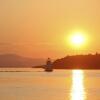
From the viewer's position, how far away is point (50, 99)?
181 feet

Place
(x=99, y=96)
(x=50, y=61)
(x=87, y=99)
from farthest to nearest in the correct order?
(x=50, y=61) < (x=99, y=96) < (x=87, y=99)

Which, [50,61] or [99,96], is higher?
[50,61]

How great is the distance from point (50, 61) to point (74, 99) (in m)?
107

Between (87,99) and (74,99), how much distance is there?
1544 millimetres

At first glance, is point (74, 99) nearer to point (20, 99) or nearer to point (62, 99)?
point (62, 99)

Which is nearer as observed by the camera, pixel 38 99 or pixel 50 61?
pixel 38 99

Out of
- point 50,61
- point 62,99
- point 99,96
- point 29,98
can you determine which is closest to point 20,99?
point 29,98

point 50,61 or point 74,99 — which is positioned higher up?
point 50,61

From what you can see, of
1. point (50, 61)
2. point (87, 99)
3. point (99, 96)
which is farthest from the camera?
point (50, 61)

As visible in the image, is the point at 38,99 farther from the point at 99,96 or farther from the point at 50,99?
the point at 99,96

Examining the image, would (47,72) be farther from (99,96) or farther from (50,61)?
(99,96)

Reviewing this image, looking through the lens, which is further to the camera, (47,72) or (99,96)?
(47,72)

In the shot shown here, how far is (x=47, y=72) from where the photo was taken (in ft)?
556

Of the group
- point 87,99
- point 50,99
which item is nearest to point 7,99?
point 50,99
